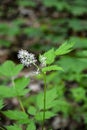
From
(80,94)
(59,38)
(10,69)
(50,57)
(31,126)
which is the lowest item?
(80,94)

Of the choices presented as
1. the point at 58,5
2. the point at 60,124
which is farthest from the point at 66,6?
the point at 60,124

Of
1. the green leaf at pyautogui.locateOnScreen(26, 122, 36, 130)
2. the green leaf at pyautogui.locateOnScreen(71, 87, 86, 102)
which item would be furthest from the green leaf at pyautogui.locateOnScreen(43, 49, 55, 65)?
the green leaf at pyautogui.locateOnScreen(71, 87, 86, 102)

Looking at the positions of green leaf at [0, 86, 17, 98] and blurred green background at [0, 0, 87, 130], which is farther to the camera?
blurred green background at [0, 0, 87, 130]

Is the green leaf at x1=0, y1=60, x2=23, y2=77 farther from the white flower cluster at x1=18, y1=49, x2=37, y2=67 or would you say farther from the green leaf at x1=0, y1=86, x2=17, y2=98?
the white flower cluster at x1=18, y1=49, x2=37, y2=67

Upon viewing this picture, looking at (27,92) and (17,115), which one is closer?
(17,115)

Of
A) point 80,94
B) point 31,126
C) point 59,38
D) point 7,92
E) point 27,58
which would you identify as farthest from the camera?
point 59,38

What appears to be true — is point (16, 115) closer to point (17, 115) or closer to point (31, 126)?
point (17, 115)

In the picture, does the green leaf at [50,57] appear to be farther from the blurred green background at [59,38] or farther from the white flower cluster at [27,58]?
the blurred green background at [59,38]

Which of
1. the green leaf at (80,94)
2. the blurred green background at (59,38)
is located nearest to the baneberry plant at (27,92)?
the blurred green background at (59,38)

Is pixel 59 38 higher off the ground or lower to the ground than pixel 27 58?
lower

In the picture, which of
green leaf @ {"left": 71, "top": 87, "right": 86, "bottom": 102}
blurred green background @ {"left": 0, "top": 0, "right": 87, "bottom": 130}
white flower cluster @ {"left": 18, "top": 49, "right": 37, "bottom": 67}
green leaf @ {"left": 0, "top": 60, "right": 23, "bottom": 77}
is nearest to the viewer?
white flower cluster @ {"left": 18, "top": 49, "right": 37, "bottom": 67}

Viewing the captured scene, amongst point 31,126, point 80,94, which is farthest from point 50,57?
point 80,94
